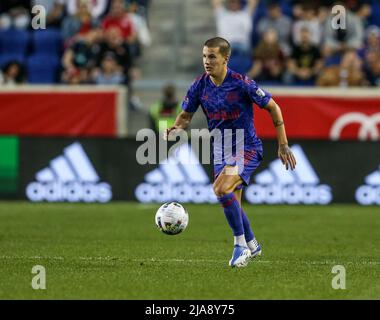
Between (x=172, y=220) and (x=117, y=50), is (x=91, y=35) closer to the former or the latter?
(x=117, y=50)

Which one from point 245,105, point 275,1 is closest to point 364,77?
Result: point 275,1

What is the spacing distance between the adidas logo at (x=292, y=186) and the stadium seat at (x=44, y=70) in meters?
6.13

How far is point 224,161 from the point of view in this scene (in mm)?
10680

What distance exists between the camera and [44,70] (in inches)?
889

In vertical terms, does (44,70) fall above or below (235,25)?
below

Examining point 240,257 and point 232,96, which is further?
point 232,96

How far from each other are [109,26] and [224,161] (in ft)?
39.4

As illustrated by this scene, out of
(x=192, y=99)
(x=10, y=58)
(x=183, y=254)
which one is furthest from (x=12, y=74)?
(x=192, y=99)

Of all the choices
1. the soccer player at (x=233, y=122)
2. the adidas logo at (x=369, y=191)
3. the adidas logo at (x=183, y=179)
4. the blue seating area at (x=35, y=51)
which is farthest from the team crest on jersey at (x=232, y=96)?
the blue seating area at (x=35, y=51)

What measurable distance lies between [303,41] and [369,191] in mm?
4211

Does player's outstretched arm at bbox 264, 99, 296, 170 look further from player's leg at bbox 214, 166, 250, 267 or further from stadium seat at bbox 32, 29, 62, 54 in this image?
stadium seat at bbox 32, 29, 62, 54

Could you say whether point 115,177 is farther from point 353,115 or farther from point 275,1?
point 275,1

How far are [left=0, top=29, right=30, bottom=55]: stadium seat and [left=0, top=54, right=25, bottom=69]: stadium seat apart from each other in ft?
0.90

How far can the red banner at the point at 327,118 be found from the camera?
1967 cm
